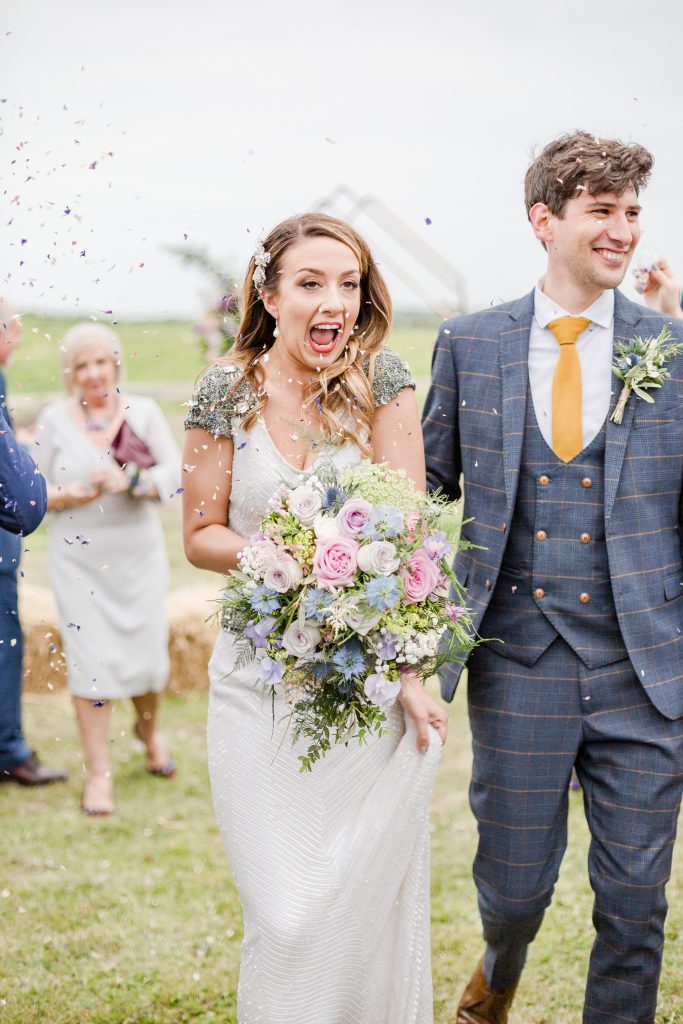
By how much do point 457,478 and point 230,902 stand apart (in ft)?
7.70

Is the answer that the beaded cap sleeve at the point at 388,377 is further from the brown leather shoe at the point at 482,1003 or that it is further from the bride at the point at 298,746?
the brown leather shoe at the point at 482,1003

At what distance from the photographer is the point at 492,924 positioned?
3.72 meters

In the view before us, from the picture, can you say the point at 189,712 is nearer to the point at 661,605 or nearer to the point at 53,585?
the point at 53,585

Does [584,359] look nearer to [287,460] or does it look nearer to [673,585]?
[673,585]

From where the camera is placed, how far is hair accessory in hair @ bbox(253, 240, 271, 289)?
3.48m

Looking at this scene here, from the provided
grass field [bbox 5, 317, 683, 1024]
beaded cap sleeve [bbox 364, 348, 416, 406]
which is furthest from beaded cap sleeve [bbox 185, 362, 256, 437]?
beaded cap sleeve [bbox 364, 348, 416, 406]

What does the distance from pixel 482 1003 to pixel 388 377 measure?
6.89ft

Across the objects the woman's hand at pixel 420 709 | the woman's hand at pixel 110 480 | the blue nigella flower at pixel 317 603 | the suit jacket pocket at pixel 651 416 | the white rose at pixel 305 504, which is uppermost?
the suit jacket pocket at pixel 651 416

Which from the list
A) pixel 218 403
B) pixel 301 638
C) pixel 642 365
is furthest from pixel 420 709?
pixel 642 365

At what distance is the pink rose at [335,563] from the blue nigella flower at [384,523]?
6cm

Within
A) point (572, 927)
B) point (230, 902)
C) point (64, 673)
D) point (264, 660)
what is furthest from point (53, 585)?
point (264, 660)

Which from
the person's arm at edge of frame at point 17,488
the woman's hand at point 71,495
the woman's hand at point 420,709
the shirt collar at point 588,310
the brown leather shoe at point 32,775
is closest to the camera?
the person's arm at edge of frame at point 17,488

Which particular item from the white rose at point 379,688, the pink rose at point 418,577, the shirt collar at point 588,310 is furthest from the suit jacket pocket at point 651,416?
the white rose at point 379,688

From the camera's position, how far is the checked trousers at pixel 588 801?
11.2ft
